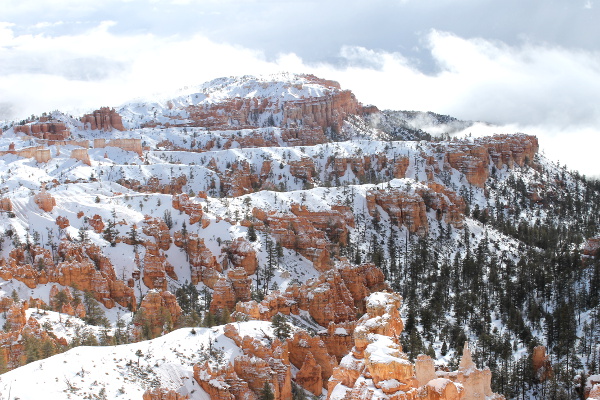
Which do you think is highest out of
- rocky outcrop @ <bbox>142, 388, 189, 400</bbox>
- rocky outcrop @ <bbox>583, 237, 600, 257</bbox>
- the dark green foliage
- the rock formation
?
the rock formation

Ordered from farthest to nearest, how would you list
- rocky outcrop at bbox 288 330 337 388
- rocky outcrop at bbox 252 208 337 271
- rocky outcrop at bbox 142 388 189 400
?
rocky outcrop at bbox 252 208 337 271 → rocky outcrop at bbox 288 330 337 388 → rocky outcrop at bbox 142 388 189 400

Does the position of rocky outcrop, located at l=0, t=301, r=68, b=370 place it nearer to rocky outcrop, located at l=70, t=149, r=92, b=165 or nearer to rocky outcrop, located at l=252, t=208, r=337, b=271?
rocky outcrop, located at l=252, t=208, r=337, b=271

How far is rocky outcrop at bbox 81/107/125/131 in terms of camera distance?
193m

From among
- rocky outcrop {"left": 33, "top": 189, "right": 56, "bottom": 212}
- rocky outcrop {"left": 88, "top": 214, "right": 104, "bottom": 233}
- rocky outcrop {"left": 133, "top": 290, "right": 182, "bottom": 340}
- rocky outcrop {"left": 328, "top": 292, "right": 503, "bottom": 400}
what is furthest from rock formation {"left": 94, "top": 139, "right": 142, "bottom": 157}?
rocky outcrop {"left": 328, "top": 292, "right": 503, "bottom": 400}

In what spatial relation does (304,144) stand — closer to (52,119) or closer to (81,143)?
(81,143)

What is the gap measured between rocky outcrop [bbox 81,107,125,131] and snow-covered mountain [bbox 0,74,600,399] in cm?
2480

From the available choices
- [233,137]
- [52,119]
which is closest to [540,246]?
[233,137]

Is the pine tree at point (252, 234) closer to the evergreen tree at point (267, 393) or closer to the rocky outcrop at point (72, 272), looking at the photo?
the rocky outcrop at point (72, 272)

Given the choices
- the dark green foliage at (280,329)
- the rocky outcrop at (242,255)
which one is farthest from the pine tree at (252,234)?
A: the dark green foliage at (280,329)

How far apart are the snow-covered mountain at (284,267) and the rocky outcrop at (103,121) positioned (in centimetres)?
2480

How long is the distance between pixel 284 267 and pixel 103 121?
134 metres

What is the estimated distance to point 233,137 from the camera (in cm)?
18650

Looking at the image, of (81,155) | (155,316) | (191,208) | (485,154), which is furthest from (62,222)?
(485,154)

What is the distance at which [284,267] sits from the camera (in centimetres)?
8350
